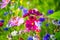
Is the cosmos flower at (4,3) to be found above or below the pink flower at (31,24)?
above

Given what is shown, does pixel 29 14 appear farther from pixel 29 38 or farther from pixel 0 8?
pixel 0 8

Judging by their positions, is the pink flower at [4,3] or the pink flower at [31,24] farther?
the pink flower at [4,3]

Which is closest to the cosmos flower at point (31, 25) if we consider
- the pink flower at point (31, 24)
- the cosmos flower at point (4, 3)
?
the pink flower at point (31, 24)

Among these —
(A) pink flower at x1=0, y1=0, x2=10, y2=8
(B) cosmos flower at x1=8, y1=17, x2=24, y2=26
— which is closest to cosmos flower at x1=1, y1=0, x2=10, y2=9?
(A) pink flower at x1=0, y1=0, x2=10, y2=8

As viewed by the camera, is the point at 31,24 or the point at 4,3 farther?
the point at 4,3

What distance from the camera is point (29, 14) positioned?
1.24 metres

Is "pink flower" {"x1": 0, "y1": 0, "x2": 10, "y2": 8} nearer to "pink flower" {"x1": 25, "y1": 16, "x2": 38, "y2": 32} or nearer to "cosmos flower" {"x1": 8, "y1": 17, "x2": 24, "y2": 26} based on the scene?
"cosmos flower" {"x1": 8, "y1": 17, "x2": 24, "y2": 26}

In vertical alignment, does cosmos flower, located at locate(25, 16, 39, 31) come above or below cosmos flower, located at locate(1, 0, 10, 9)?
below

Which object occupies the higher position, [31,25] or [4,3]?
[4,3]

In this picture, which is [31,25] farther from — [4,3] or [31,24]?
[4,3]

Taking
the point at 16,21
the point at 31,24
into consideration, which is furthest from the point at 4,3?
the point at 31,24

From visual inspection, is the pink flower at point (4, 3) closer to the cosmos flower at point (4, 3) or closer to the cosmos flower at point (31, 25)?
the cosmos flower at point (4, 3)

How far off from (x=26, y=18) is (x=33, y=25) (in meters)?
0.08

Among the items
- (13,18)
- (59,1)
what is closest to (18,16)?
(13,18)
